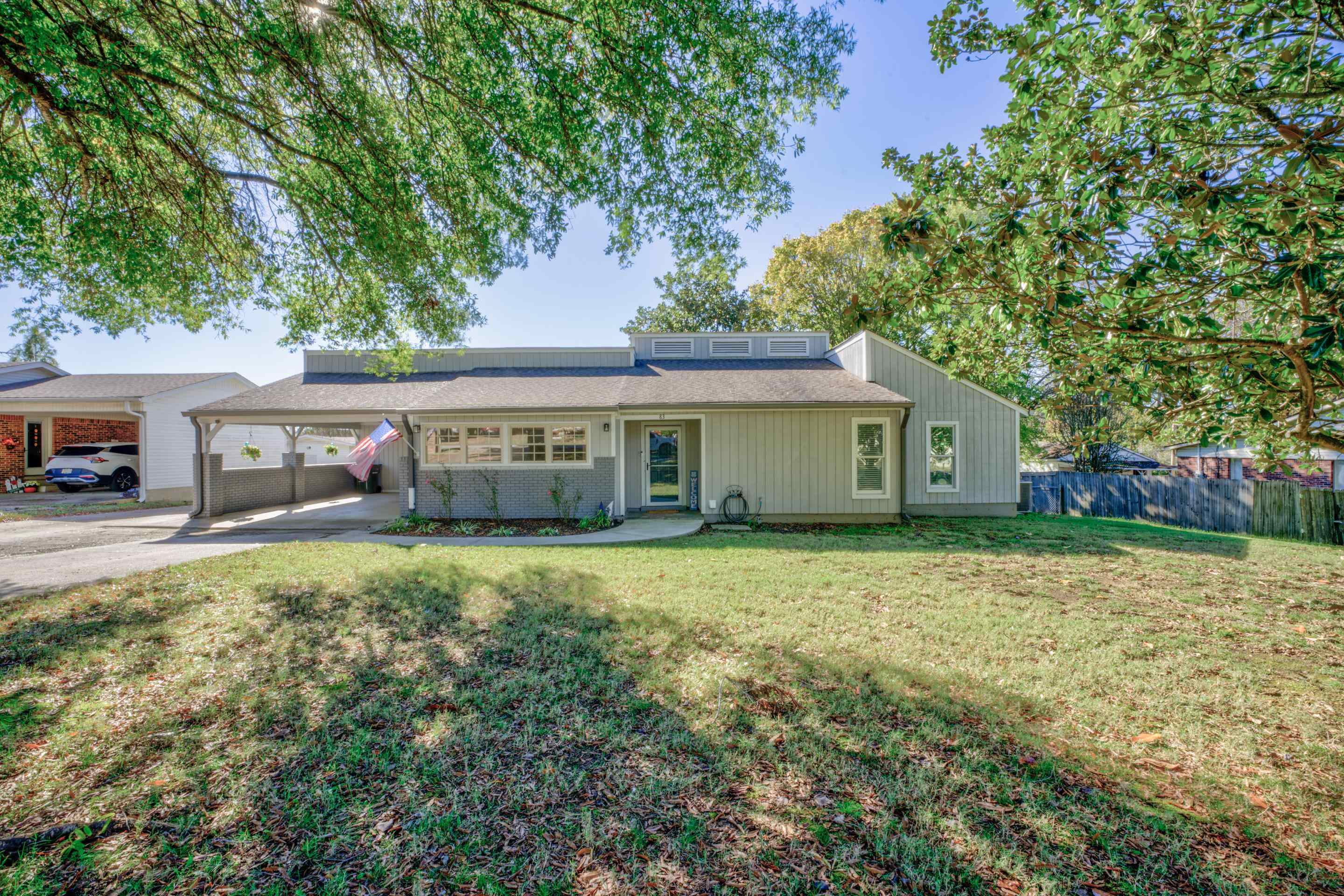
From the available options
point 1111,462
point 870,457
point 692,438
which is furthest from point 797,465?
point 1111,462

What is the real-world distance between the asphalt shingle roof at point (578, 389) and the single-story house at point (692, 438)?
6cm

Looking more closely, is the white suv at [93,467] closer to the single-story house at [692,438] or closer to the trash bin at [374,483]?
A: the trash bin at [374,483]

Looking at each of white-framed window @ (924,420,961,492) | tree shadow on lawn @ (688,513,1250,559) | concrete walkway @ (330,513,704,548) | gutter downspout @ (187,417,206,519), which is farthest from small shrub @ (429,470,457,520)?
white-framed window @ (924,420,961,492)

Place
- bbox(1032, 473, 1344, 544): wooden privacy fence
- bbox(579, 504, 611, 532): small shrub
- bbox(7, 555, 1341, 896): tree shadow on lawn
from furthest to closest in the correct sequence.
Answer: bbox(579, 504, 611, 532): small shrub → bbox(1032, 473, 1344, 544): wooden privacy fence → bbox(7, 555, 1341, 896): tree shadow on lawn

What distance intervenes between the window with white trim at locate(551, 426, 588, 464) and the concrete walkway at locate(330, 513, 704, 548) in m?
1.87

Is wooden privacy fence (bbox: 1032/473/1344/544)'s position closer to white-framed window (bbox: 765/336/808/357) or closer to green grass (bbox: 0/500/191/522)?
white-framed window (bbox: 765/336/808/357)

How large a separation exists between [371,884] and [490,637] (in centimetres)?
257

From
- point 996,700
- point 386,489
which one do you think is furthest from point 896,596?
point 386,489

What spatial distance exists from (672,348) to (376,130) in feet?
29.9

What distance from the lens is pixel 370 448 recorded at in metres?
11.0

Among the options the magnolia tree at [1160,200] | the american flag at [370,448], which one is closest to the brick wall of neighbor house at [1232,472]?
the magnolia tree at [1160,200]

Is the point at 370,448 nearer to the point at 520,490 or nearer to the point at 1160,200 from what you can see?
the point at 520,490

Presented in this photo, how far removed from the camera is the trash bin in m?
17.5

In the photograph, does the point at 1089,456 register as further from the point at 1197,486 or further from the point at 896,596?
the point at 896,596
